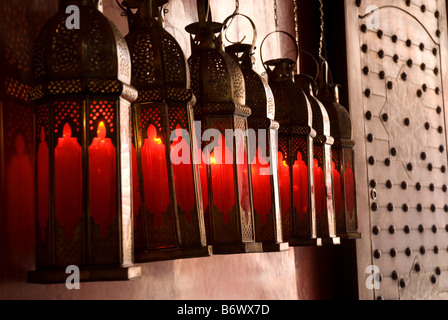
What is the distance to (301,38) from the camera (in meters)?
3.18

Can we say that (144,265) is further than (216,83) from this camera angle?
Yes

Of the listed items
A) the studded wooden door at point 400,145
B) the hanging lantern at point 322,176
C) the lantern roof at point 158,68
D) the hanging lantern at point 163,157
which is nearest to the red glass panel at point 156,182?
the hanging lantern at point 163,157

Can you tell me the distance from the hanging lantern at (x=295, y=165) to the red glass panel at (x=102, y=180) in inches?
34.4

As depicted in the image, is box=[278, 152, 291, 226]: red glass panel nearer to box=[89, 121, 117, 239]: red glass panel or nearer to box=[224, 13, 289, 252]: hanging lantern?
box=[224, 13, 289, 252]: hanging lantern

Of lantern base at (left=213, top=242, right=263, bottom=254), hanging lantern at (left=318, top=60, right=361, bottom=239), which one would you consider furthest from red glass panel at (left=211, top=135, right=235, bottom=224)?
hanging lantern at (left=318, top=60, right=361, bottom=239)

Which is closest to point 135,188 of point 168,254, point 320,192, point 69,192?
point 168,254

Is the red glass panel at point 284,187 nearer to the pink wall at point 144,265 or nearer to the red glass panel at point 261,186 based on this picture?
the red glass panel at point 261,186

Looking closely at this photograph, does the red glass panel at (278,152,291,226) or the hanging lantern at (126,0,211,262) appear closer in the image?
the hanging lantern at (126,0,211,262)

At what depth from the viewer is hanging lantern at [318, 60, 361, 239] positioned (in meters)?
2.51

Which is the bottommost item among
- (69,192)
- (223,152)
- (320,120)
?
(69,192)

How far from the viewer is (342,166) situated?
2.52 metres

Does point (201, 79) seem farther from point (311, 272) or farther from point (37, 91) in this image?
point (311, 272)

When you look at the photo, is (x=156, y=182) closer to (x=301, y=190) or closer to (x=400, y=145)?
(x=301, y=190)

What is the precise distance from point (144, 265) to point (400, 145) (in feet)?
6.46
